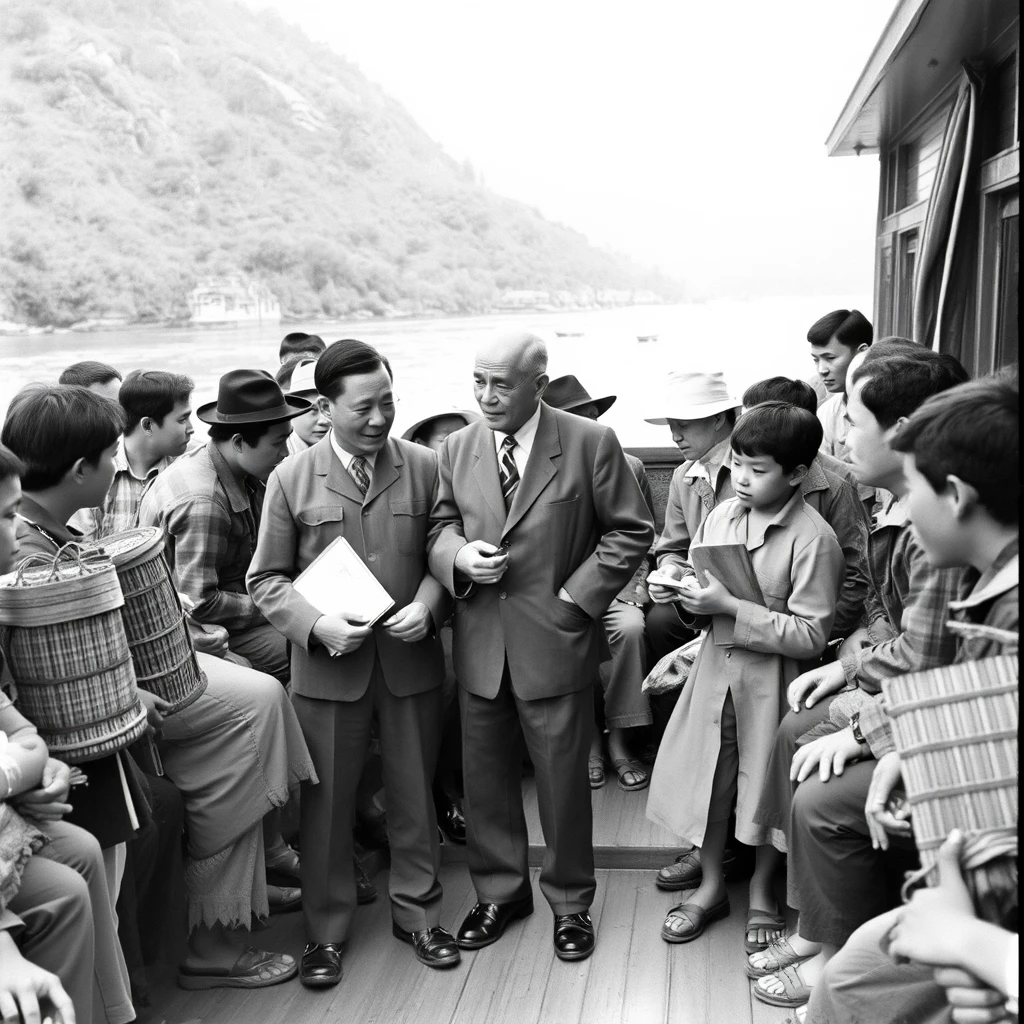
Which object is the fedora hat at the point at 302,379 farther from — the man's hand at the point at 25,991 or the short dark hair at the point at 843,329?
the man's hand at the point at 25,991

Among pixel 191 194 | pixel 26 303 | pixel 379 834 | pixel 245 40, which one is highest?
pixel 245 40

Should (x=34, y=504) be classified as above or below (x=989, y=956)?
above

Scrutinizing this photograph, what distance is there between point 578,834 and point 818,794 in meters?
0.79

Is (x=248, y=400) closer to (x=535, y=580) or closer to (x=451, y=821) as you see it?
(x=535, y=580)

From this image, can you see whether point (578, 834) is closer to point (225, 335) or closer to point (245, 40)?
point (225, 335)

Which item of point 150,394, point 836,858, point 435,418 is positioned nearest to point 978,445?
point 836,858

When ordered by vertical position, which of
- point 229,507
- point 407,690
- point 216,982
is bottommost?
point 216,982

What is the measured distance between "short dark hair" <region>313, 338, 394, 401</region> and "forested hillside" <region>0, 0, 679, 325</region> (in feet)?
24.5

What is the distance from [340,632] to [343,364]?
665 millimetres

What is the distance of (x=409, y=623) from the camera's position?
263 centimetres

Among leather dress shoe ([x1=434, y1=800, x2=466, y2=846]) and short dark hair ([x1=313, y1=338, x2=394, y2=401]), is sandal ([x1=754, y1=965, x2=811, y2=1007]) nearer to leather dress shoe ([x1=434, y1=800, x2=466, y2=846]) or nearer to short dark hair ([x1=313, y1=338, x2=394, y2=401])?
leather dress shoe ([x1=434, y1=800, x2=466, y2=846])

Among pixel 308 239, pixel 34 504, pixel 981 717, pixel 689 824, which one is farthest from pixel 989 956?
pixel 308 239

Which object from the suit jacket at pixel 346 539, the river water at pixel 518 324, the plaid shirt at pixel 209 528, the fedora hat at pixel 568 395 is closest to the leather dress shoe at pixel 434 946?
the suit jacket at pixel 346 539

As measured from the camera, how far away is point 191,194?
10.4m
